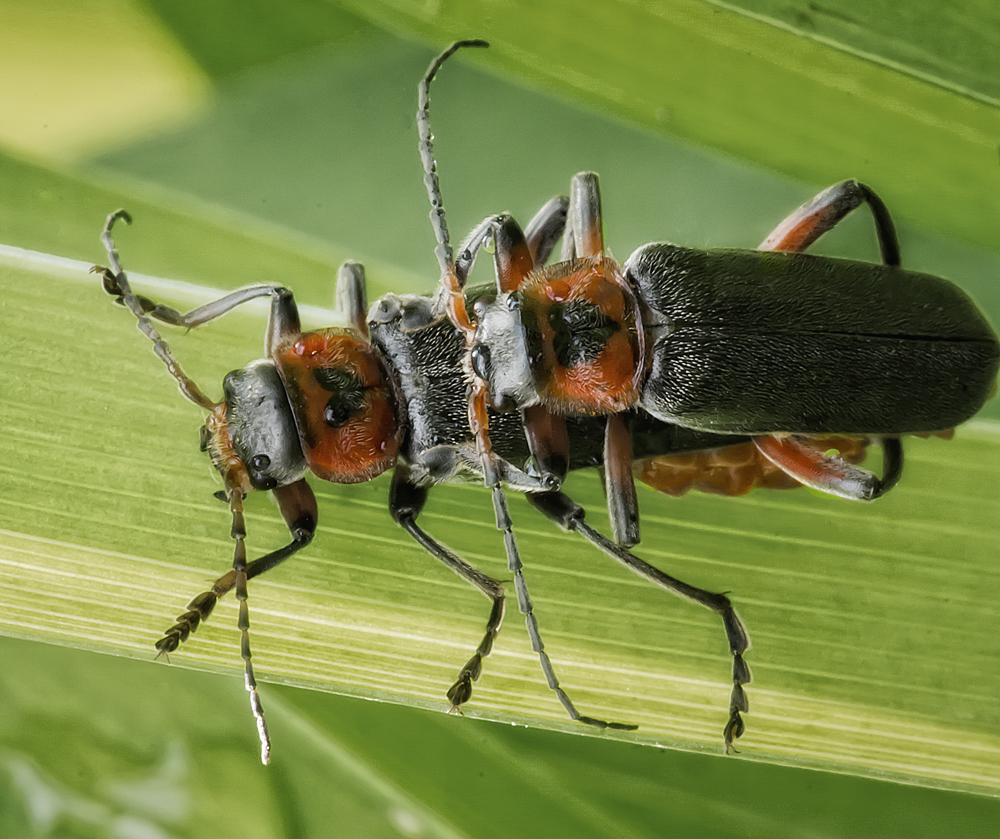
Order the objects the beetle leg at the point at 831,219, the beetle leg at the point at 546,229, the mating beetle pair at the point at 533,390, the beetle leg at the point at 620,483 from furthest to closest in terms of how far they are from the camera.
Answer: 1. the beetle leg at the point at 546,229
2. the beetle leg at the point at 831,219
3. the beetle leg at the point at 620,483
4. the mating beetle pair at the point at 533,390

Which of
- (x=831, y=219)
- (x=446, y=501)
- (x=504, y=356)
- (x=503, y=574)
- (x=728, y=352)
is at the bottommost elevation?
(x=503, y=574)

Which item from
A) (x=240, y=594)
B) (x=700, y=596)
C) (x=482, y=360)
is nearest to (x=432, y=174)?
(x=482, y=360)

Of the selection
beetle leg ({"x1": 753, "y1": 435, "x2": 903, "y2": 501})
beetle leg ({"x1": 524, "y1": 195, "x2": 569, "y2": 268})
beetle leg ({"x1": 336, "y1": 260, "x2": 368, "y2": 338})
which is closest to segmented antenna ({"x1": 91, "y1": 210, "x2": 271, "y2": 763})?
beetle leg ({"x1": 336, "y1": 260, "x2": 368, "y2": 338})

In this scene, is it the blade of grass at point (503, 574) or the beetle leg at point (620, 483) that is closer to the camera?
the blade of grass at point (503, 574)

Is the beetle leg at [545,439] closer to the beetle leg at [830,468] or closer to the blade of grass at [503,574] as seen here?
the blade of grass at [503,574]

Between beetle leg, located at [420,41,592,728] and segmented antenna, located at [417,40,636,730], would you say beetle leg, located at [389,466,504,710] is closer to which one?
beetle leg, located at [420,41,592,728]

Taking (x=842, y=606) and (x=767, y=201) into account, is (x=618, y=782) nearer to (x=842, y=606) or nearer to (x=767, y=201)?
(x=842, y=606)

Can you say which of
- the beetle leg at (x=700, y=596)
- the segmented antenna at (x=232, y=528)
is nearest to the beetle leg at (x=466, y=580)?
the beetle leg at (x=700, y=596)

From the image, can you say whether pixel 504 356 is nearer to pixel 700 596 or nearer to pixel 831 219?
pixel 700 596
